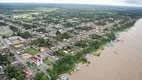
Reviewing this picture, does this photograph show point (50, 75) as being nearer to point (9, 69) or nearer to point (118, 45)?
point (9, 69)

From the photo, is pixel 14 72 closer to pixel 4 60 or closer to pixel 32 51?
pixel 4 60

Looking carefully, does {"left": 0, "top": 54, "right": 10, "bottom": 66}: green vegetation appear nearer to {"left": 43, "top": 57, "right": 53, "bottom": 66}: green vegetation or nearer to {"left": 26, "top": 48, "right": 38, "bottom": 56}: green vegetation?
{"left": 26, "top": 48, "right": 38, "bottom": 56}: green vegetation

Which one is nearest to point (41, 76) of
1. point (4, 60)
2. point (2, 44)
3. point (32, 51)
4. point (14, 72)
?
point (14, 72)

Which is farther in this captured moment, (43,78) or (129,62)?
(129,62)

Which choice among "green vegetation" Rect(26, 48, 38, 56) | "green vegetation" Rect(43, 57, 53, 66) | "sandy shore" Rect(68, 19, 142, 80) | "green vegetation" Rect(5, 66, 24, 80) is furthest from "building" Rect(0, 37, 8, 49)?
"sandy shore" Rect(68, 19, 142, 80)

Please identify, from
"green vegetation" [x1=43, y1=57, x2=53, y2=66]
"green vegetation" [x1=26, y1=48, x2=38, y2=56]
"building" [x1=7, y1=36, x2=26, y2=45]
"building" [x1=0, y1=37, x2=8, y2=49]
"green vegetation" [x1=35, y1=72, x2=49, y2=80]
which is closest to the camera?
"green vegetation" [x1=35, y1=72, x2=49, y2=80]

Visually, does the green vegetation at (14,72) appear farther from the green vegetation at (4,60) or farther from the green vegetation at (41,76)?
the green vegetation at (4,60)

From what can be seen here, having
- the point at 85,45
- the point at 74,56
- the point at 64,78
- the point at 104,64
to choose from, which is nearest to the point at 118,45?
the point at 85,45

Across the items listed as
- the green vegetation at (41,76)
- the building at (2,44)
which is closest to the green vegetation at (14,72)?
the green vegetation at (41,76)
